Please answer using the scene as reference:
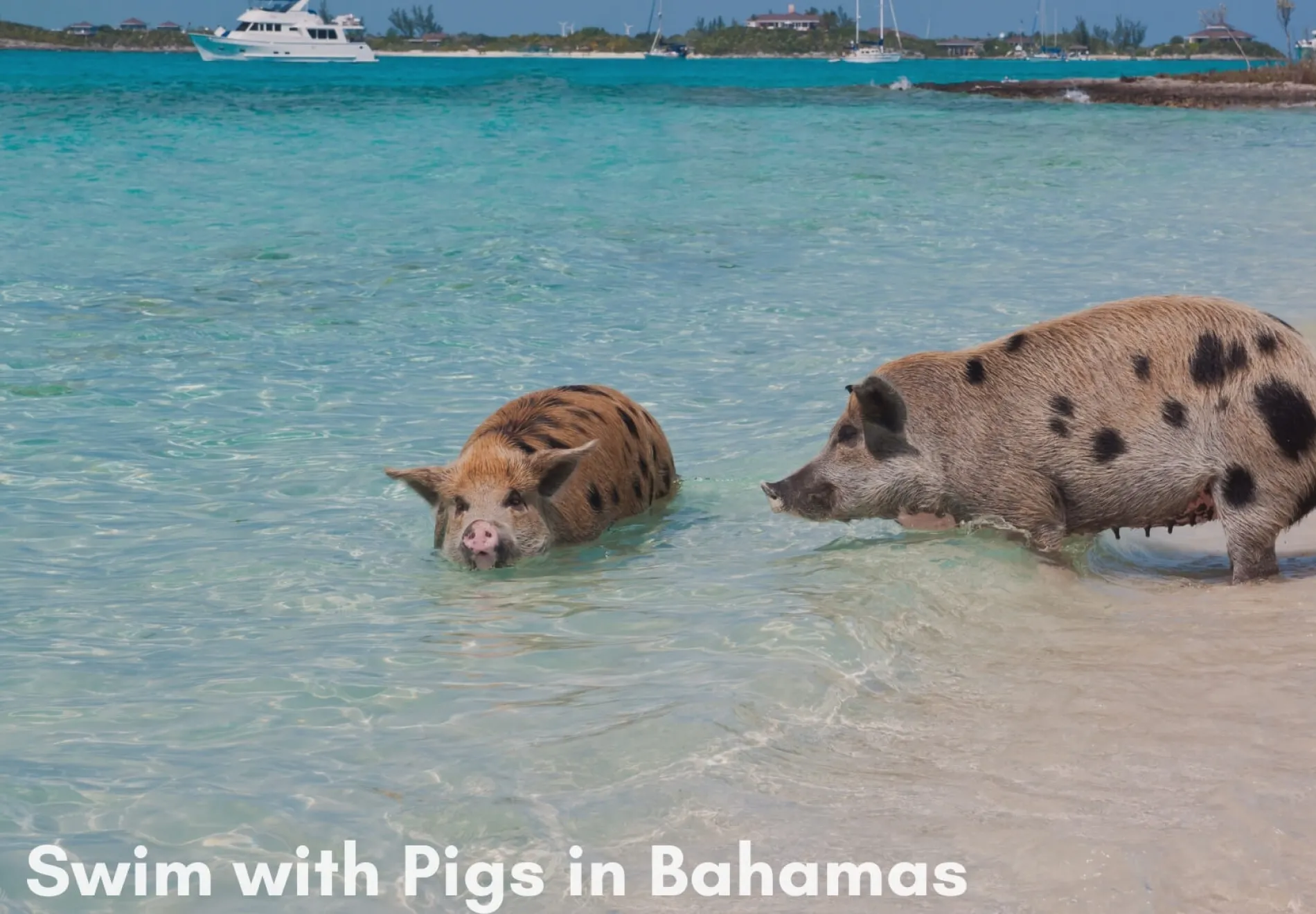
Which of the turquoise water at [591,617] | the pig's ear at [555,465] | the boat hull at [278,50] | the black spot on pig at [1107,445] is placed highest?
the boat hull at [278,50]

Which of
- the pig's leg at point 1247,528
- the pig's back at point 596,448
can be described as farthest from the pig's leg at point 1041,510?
the pig's back at point 596,448

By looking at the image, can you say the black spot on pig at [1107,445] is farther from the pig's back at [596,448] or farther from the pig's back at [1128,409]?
the pig's back at [596,448]

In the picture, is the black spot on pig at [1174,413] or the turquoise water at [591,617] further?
the black spot on pig at [1174,413]

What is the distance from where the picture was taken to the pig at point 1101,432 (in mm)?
6172

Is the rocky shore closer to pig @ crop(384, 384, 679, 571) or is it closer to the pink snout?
pig @ crop(384, 384, 679, 571)

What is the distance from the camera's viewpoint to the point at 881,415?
22.8ft

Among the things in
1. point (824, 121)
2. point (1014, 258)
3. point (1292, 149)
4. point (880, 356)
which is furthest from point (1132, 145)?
point (880, 356)

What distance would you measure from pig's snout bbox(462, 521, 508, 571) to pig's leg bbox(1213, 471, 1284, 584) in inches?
118

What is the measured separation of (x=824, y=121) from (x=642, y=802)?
4707 centimetres

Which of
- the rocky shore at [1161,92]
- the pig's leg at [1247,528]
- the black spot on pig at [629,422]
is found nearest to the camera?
the pig's leg at [1247,528]

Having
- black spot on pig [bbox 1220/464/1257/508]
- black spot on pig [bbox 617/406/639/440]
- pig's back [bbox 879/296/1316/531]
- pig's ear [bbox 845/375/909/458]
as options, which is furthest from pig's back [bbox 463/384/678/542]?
black spot on pig [bbox 1220/464/1257/508]

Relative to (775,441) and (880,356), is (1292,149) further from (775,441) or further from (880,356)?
(775,441)

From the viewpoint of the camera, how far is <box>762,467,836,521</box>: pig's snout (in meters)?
7.13

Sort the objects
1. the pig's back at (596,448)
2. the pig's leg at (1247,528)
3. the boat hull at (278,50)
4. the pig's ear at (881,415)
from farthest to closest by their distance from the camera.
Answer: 1. the boat hull at (278,50)
2. the pig's back at (596,448)
3. the pig's ear at (881,415)
4. the pig's leg at (1247,528)
